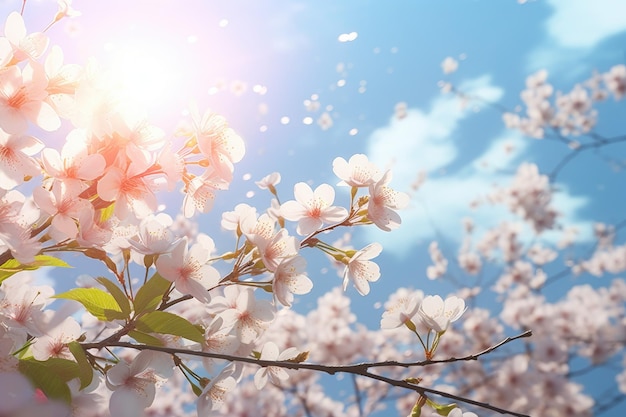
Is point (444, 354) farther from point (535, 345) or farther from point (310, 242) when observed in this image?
point (310, 242)

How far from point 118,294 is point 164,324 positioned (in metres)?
0.06

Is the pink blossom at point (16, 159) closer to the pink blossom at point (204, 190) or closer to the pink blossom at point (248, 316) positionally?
the pink blossom at point (204, 190)

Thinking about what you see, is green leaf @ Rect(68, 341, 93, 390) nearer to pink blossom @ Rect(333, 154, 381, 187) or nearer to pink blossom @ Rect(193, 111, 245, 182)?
pink blossom @ Rect(193, 111, 245, 182)

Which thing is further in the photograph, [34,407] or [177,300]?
[177,300]

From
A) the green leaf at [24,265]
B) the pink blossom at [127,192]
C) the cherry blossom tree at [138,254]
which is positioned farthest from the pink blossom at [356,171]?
the green leaf at [24,265]

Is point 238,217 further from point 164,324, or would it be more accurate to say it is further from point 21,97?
point 21,97

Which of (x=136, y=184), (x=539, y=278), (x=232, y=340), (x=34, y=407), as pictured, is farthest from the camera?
(x=539, y=278)

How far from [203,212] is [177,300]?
0.38ft

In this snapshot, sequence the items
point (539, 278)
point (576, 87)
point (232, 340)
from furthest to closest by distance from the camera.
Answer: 1. point (576, 87)
2. point (539, 278)
3. point (232, 340)

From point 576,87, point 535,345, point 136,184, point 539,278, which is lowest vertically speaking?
point 539,278

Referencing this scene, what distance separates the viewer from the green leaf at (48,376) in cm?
60

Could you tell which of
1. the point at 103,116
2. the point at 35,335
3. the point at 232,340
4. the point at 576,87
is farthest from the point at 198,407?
the point at 576,87

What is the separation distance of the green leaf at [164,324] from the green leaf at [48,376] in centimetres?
9

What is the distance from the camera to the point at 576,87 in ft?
22.2
